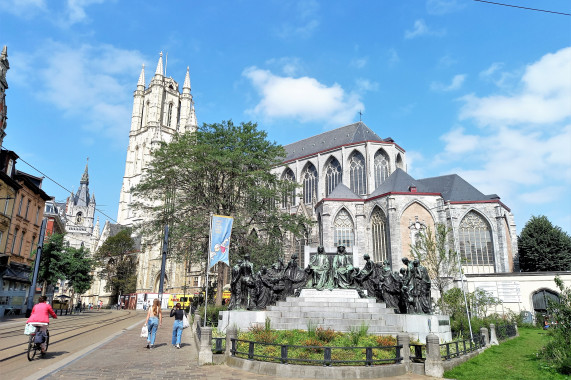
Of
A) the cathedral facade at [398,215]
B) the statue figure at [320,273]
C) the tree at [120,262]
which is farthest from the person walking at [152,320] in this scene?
the tree at [120,262]

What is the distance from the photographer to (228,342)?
30.4 feet

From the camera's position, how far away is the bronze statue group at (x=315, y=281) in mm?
14133

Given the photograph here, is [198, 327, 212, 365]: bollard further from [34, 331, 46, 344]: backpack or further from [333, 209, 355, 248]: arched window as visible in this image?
[333, 209, 355, 248]: arched window

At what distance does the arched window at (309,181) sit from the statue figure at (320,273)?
1497 inches

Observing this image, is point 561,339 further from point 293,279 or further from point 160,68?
point 160,68

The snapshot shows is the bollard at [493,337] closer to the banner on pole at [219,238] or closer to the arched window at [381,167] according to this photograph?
the banner on pole at [219,238]

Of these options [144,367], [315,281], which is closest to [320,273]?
[315,281]

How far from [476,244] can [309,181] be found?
2297 centimetres

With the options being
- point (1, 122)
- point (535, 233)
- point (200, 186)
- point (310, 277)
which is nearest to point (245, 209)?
point (200, 186)

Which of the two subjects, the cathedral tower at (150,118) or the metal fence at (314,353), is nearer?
the metal fence at (314,353)

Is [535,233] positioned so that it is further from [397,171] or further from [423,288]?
[423,288]

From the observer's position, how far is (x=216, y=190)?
26156 millimetres

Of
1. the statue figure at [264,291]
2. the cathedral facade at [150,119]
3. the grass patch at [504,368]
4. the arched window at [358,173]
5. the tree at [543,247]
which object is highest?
the cathedral facade at [150,119]

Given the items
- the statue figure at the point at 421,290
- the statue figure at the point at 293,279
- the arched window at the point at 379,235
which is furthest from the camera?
the arched window at the point at 379,235
